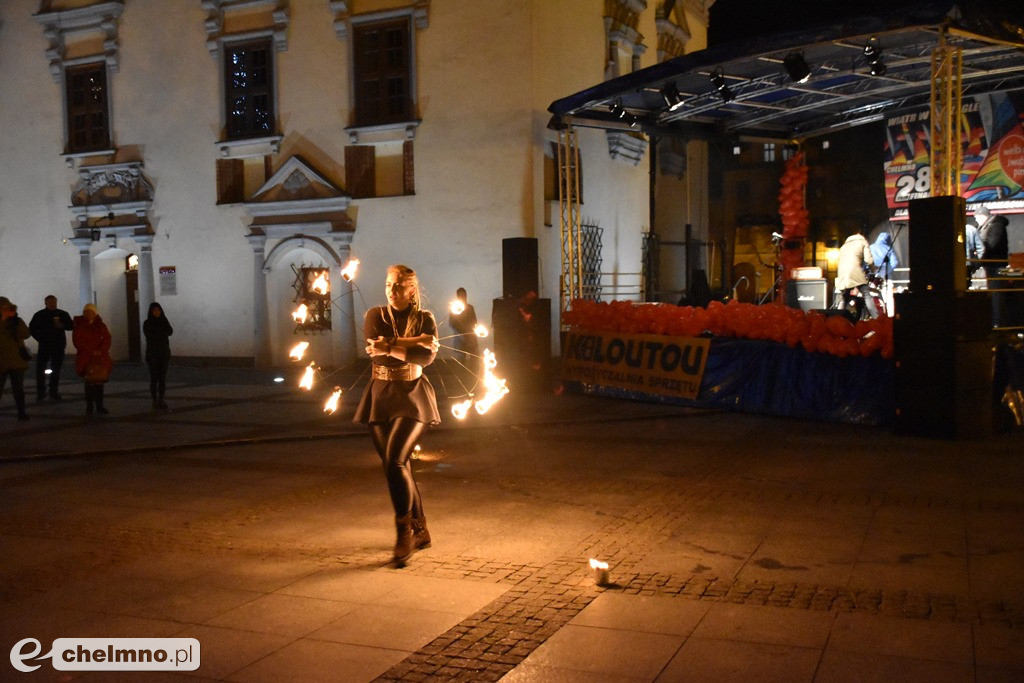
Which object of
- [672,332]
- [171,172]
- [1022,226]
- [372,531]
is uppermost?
[171,172]

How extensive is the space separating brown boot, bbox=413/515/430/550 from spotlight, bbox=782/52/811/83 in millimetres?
9761

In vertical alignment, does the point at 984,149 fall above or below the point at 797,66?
below

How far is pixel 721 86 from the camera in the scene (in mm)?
15266

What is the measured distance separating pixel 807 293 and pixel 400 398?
16.3 meters

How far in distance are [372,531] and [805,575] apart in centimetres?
331

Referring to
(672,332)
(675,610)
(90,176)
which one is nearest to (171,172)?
(90,176)

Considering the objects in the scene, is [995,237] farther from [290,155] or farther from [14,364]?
[14,364]

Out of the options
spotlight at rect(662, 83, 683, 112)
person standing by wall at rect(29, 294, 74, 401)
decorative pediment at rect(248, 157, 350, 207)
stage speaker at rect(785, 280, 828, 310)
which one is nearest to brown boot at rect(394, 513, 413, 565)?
spotlight at rect(662, 83, 683, 112)

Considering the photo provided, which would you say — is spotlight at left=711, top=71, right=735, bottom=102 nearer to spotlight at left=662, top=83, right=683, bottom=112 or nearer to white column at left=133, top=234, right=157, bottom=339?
spotlight at left=662, top=83, right=683, bottom=112

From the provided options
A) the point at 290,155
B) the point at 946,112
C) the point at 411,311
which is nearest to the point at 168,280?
the point at 290,155

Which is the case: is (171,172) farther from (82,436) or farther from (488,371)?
(488,371)

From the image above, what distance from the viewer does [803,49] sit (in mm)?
13781

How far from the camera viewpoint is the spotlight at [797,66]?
45.5ft

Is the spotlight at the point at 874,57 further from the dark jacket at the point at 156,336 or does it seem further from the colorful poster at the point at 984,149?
the dark jacket at the point at 156,336
